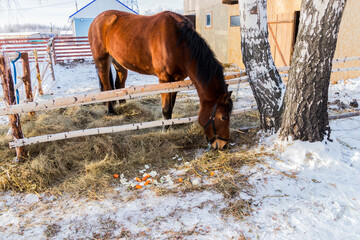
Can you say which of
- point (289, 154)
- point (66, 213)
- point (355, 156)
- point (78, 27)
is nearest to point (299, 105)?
point (289, 154)

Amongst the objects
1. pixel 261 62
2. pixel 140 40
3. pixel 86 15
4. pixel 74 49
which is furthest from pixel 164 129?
pixel 86 15

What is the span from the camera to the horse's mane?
10.8ft

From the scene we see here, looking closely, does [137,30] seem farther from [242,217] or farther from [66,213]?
[242,217]

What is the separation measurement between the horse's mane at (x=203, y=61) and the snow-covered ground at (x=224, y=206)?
3.85 feet

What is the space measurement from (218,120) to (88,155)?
1.75m

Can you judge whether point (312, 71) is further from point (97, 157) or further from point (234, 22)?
point (234, 22)

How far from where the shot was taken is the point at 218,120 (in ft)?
10.9

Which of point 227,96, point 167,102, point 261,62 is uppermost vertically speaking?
point 261,62

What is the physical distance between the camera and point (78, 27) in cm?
2319

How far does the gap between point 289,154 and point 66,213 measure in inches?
95.2

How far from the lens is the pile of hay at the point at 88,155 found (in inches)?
112

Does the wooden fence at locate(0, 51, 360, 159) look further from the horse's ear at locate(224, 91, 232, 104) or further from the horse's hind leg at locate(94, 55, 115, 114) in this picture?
the horse's hind leg at locate(94, 55, 115, 114)

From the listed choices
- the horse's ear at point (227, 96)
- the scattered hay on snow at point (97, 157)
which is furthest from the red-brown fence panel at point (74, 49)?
the horse's ear at point (227, 96)

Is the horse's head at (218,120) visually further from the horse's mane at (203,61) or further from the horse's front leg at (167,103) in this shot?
the horse's front leg at (167,103)
